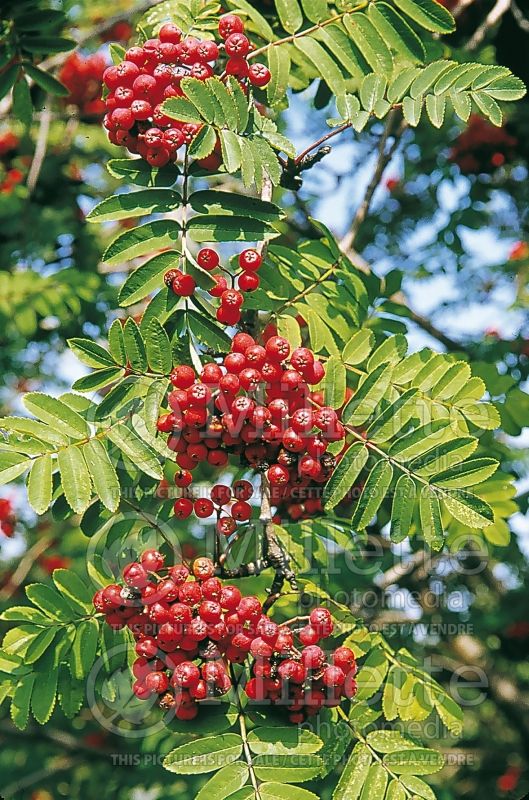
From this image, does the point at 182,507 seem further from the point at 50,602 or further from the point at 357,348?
the point at 357,348

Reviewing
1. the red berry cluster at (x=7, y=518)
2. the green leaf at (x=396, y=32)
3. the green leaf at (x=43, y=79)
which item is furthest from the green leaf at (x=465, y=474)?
the red berry cluster at (x=7, y=518)

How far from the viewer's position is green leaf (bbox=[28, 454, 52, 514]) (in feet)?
6.00

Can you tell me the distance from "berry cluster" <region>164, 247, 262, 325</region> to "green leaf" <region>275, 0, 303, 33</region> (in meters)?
0.79

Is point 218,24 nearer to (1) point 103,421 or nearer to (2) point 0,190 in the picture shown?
(1) point 103,421

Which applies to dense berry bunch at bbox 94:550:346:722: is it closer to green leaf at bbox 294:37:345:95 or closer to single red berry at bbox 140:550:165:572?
single red berry at bbox 140:550:165:572

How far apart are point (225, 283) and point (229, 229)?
0.14m

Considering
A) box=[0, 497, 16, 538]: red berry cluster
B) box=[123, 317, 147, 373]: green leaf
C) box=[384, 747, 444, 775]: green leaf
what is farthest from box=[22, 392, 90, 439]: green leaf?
box=[0, 497, 16, 538]: red berry cluster

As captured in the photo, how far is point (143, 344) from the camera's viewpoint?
2.00 meters

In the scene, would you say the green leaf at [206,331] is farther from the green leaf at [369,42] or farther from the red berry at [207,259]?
the green leaf at [369,42]

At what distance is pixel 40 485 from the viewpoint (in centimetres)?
186

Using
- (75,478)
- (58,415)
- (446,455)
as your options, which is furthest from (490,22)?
(75,478)

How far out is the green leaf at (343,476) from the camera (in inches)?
78.2

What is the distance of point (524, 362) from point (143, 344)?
276cm

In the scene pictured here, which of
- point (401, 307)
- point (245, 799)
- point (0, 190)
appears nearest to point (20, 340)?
point (0, 190)
